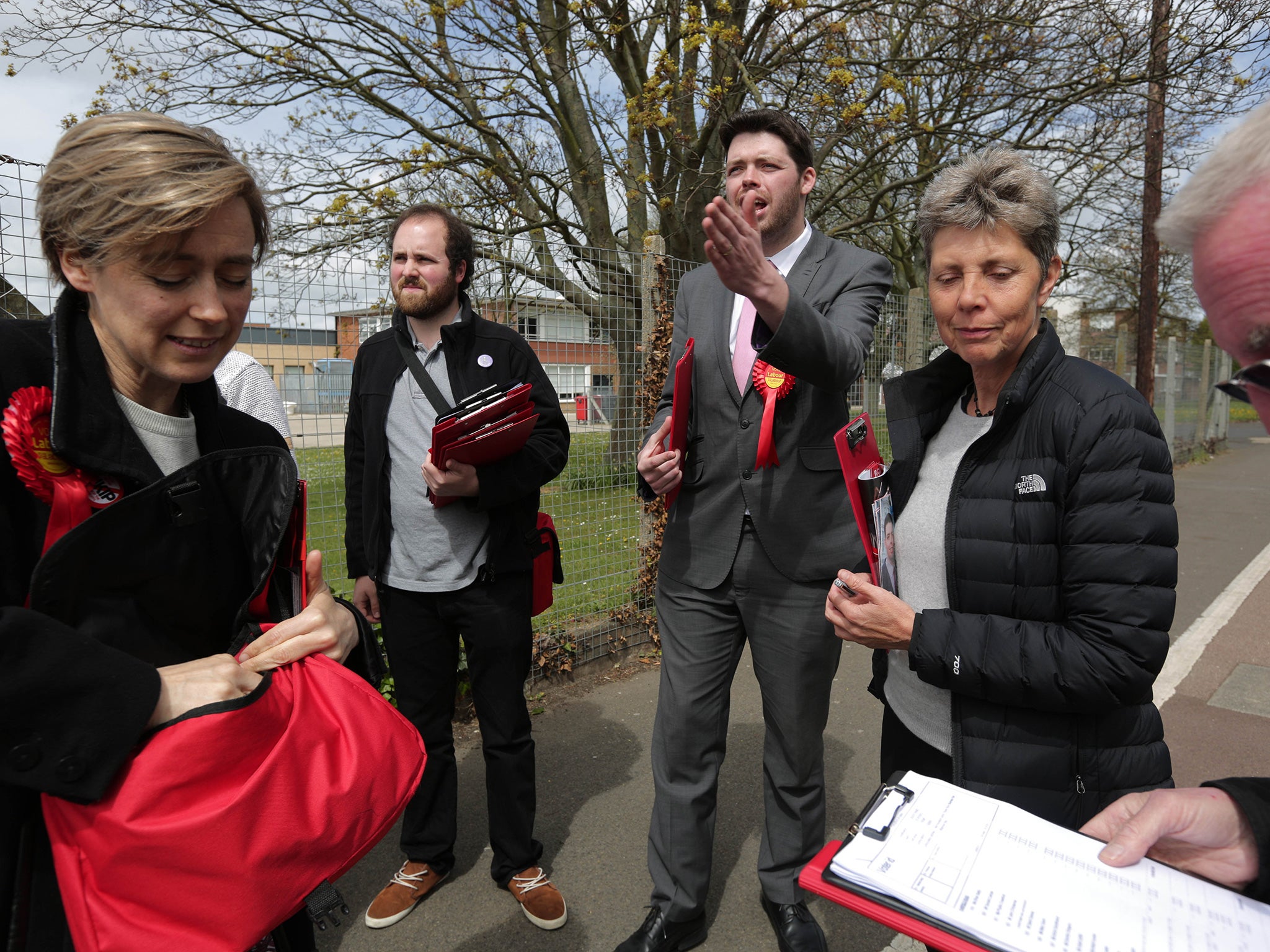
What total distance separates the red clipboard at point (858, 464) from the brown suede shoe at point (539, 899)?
180 centimetres

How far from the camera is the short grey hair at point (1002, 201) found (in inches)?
68.1

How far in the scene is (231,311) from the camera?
4.50ft

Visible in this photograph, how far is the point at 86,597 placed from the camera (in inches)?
46.1

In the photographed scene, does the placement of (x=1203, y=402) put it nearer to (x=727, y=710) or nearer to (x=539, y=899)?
(x=727, y=710)

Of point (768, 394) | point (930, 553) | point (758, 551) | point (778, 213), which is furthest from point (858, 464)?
point (778, 213)

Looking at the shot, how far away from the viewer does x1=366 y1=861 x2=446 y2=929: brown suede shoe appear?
2795mm

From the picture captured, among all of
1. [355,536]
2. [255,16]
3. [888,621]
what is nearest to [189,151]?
[888,621]

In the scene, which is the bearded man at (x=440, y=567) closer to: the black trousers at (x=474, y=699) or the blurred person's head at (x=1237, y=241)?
the black trousers at (x=474, y=699)

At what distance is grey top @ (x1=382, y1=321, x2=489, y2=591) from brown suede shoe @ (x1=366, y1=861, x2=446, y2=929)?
41.6 inches

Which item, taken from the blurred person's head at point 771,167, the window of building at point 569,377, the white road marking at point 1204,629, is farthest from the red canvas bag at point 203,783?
the white road marking at point 1204,629

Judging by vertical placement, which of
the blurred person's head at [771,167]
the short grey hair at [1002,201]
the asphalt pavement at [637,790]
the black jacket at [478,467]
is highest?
the blurred person's head at [771,167]

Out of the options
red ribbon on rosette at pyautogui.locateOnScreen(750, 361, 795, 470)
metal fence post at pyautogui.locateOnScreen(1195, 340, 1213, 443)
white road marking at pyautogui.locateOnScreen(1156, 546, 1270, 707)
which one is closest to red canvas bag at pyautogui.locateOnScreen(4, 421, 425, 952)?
red ribbon on rosette at pyautogui.locateOnScreen(750, 361, 795, 470)

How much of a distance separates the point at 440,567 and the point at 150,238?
183cm

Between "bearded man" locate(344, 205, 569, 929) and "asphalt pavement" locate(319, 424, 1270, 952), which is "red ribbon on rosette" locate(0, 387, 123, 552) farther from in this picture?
"asphalt pavement" locate(319, 424, 1270, 952)
